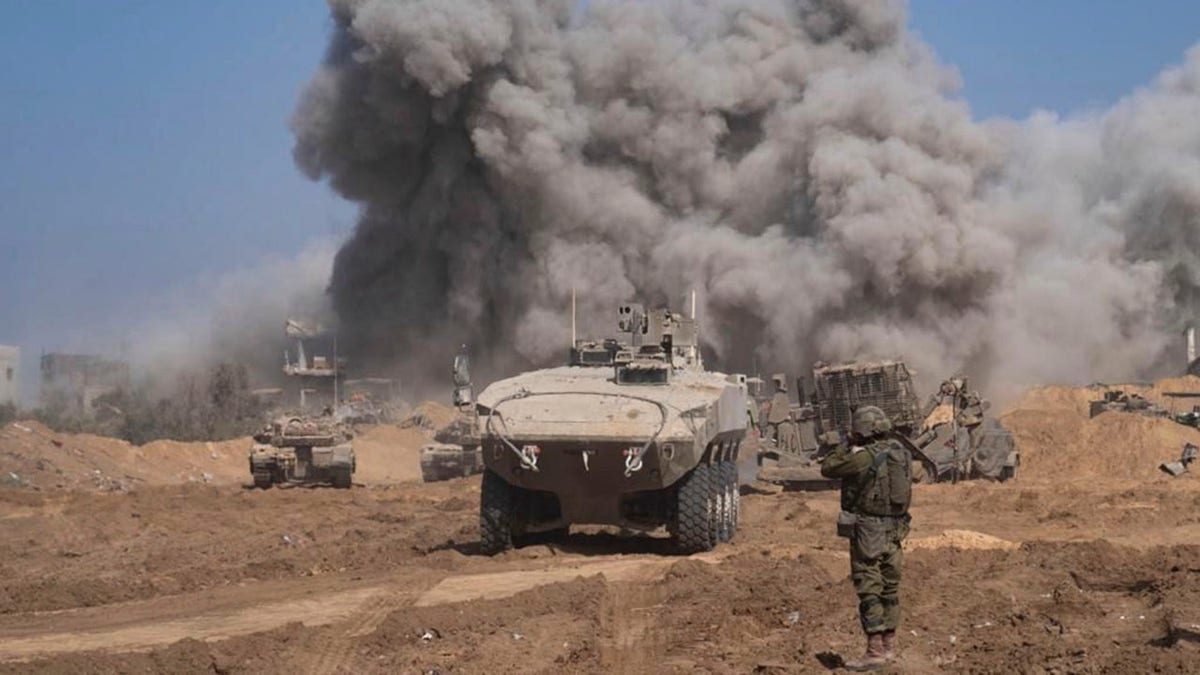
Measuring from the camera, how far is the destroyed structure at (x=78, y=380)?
159 ft

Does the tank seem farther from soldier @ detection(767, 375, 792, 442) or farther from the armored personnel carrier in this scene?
the armored personnel carrier

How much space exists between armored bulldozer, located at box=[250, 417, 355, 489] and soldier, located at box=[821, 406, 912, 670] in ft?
62.3

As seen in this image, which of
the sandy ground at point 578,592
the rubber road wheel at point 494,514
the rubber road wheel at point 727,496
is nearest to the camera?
the sandy ground at point 578,592

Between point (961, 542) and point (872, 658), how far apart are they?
7293 mm

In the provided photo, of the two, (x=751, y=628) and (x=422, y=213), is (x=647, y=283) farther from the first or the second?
(x=751, y=628)

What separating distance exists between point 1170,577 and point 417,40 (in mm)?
32797

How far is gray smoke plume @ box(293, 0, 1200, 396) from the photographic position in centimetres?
3784

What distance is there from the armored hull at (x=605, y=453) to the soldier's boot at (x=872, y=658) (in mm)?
5378

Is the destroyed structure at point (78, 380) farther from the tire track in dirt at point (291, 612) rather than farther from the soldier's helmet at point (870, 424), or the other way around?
the soldier's helmet at point (870, 424)

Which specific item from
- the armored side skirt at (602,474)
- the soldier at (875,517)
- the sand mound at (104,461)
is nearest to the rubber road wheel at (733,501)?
the armored side skirt at (602,474)

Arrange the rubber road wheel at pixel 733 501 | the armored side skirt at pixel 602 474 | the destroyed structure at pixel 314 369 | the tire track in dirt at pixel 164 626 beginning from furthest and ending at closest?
the destroyed structure at pixel 314 369 → the rubber road wheel at pixel 733 501 → the armored side skirt at pixel 602 474 → the tire track in dirt at pixel 164 626

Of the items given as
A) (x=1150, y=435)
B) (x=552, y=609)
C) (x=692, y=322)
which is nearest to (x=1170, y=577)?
(x=552, y=609)

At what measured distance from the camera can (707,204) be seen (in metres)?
41.9

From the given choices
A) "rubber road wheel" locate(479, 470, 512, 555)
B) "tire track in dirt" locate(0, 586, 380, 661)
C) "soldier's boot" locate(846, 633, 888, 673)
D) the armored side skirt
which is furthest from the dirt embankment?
"soldier's boot" locate(846, 633, 888, 673)
